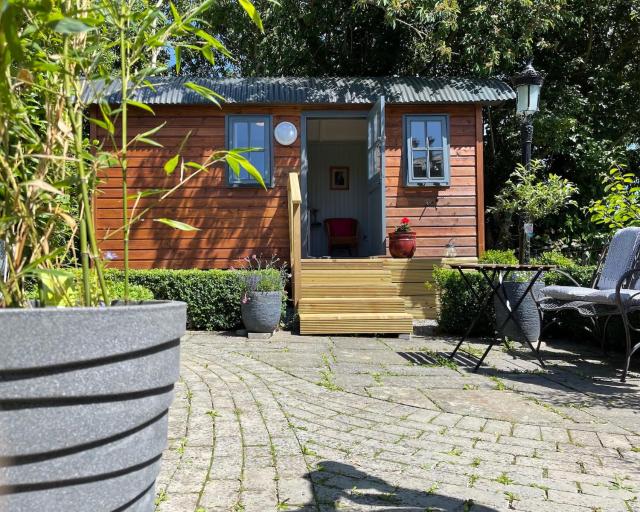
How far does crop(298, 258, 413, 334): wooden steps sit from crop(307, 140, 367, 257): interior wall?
5322 mm

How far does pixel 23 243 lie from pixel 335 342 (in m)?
4.24

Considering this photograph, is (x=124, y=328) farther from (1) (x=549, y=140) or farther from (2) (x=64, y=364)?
(1) (x=549, y=140)

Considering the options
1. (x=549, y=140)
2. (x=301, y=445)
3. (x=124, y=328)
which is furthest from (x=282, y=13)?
(x=124, y=328)

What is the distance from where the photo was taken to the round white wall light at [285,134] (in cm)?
812

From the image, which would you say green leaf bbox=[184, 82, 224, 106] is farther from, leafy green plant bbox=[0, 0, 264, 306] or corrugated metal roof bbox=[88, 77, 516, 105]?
corrugated metal roof bbox=[88, 77, 516, 105]

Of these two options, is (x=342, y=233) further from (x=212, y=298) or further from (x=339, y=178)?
(x=212, y=298)

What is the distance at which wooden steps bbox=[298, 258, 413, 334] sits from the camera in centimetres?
571

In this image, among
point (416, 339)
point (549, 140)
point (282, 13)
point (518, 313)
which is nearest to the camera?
point (518, 313)

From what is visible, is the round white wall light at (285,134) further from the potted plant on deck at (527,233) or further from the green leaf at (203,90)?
the green leaf at (203,90)

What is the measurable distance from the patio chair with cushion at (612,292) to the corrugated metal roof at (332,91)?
3739 millimetres

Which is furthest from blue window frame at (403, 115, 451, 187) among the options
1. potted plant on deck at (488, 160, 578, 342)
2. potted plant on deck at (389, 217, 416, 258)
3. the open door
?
potted plant on deck at (488, 160, 578, 342)

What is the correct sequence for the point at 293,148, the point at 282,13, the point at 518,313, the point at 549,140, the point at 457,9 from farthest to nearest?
1. the point at 282,13
2. the point at 549,140
3. the point at 457,9
4. the point at 293,148
5. the point at 518,313

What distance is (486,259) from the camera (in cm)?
706

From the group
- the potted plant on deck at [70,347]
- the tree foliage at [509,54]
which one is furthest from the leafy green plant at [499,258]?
the potted plant on deck at [70,347]
